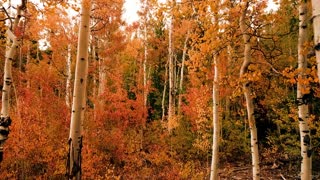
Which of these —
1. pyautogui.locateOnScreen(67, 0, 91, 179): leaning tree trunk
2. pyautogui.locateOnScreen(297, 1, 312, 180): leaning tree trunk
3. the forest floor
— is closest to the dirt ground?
the forest floor

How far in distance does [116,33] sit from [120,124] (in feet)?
17.5

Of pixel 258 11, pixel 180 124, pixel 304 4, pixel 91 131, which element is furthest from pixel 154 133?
pixel 304 4

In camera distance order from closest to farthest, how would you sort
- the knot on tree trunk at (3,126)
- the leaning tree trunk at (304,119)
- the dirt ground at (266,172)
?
the leaning tree trunk at (304,119) < the knot on tree trunk at (3,126) < the dirt ground at (266,172)

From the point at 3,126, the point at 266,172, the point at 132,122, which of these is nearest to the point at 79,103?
the point at 3,126

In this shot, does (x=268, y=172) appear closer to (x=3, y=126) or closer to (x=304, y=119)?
(x=304, y=119)

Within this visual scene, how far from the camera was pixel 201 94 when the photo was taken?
627 inches

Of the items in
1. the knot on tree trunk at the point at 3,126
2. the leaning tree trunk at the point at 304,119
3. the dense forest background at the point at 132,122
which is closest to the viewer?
the leaning tree trunk at the point at 304,119

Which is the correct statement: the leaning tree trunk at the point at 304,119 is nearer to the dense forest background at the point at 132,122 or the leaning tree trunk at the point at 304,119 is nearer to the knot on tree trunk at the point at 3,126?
the dense forest background at the point at 132,122

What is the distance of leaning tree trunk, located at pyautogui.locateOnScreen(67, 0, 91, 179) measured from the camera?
4.49 m

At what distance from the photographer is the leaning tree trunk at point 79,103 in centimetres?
449

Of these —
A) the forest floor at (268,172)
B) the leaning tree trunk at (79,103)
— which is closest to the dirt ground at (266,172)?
the forest floor at (268,172)

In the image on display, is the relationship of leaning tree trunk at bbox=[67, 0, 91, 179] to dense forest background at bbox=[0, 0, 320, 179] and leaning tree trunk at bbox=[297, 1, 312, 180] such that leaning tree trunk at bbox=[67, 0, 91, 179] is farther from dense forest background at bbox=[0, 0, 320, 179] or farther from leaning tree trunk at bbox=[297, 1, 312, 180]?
leaning tree trunk at bbox=[297, 1, 312, 180]

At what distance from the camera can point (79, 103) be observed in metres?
4.69

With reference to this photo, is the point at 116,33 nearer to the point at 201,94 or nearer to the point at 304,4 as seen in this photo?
the point at 201,94
